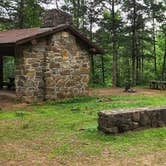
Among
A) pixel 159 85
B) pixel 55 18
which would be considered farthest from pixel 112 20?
pixel 55 18

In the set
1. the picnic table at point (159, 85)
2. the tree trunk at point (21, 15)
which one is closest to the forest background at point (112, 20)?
the tree trunk at point (21, 15)

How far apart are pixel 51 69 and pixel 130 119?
23.8 feet

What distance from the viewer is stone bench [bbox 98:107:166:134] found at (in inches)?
350

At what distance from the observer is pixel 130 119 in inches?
360

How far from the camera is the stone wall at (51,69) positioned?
49.7 feet

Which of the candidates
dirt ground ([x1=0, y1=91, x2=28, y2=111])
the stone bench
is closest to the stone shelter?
dirt ground ([x1=0, y1=91, x2=28, y2=111])

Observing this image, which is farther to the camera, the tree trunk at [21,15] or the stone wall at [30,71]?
the tree trunk at [21,15]

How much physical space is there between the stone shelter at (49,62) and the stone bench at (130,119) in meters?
6.62

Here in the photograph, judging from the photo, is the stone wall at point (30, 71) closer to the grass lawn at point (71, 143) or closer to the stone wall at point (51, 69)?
the stone wall at point (51, 69)

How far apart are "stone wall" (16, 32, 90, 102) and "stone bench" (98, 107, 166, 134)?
21.7 feet

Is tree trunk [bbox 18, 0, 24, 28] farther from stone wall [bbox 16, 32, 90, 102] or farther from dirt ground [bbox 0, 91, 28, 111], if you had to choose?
stone wall [bbox 16, 32, 90, 102]

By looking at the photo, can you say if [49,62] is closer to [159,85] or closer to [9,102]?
[9,102]

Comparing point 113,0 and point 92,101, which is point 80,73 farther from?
point 113,0

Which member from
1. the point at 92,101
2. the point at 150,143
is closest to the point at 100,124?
the point at 150,143
